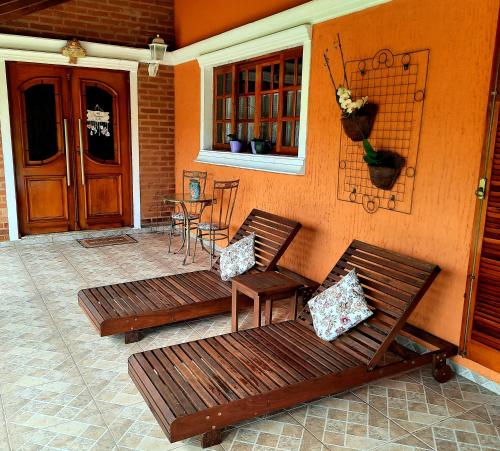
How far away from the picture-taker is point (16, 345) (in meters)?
3.23

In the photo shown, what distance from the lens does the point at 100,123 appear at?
631 cm

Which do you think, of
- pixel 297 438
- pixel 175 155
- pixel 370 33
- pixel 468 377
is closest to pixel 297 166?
pixel 370 33

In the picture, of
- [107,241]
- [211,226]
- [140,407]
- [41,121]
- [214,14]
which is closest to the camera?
[140,407]

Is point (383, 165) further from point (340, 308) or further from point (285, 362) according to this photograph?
point (285, 362)

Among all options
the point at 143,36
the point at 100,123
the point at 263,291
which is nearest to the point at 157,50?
the point at 143,36

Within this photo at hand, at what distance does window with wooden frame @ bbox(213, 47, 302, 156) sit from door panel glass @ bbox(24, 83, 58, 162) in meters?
2.08

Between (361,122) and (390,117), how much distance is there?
7.9 inches

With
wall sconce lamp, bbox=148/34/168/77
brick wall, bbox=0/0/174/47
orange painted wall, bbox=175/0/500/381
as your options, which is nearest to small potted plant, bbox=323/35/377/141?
orange painted wall, bbox=175/0/500/381

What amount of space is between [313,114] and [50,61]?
12.0 ft

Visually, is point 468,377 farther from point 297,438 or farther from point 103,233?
point 103,233

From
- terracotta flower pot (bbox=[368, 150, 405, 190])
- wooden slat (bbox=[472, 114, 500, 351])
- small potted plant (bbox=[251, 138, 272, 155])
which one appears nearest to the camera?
wooden slat (bbox=[472, 114, 500, 351])

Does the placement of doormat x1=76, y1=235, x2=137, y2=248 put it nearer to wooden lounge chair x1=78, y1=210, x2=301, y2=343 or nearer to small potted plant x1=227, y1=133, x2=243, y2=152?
small potted plant x1=227, y1=133, x2=243, y2=152

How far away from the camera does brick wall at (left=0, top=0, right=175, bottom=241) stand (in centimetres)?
584

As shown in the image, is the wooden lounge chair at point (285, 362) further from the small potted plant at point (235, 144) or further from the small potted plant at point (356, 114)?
the small potted plant at point (235, 144)
